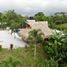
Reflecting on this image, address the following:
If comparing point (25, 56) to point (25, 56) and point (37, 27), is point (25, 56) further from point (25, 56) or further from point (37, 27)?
point (37, 27)

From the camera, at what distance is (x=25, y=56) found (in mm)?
31750

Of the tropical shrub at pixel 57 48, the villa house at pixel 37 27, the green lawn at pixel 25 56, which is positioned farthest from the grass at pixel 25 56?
the villa house at pixel 37 27

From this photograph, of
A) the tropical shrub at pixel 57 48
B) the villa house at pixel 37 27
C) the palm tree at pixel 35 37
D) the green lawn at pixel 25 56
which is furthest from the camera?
the villa house at pixel 37 27

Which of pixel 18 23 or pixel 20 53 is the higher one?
pixel 18 23

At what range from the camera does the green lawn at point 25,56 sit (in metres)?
30.9

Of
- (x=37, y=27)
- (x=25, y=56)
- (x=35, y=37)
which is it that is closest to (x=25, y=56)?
(x=25, y=56)

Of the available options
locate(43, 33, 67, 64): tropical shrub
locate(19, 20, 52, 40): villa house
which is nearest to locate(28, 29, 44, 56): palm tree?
locate(43, 33, 67, 64): tropical shrub

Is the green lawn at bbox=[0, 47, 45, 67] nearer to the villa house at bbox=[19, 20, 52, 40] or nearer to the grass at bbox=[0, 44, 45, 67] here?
the grass at bbox=[0, 44, 45, 67]

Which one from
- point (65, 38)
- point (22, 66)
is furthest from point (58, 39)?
point (22, 66)

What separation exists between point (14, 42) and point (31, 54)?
146 inches

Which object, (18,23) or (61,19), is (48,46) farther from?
(61,19)

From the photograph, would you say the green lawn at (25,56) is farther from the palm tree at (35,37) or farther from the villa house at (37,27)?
the villa house at (37,27)

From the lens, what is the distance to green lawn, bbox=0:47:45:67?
30922 mm

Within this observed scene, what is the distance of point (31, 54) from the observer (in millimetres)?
32156
